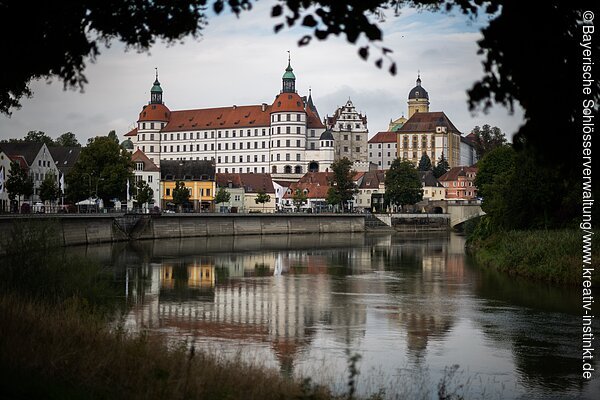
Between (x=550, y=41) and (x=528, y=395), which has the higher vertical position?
(x=550, y=41)

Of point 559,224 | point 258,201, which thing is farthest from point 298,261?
point 258,201

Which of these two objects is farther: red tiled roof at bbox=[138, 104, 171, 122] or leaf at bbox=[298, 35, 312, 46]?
red tiled roof at bbox=[138, 104, 171, 122]

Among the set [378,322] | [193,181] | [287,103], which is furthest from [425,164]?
[378,322]

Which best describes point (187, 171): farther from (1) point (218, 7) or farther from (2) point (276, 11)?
(2) point (276, 11)

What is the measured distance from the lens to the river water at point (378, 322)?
1855 cm

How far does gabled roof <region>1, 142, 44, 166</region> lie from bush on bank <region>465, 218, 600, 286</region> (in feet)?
208

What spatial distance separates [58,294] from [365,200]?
12436cm

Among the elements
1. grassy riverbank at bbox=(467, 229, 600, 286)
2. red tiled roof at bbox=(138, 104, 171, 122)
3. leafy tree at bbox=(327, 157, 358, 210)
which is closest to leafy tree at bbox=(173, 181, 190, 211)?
leafy tree at bbox=(327, 157, 358, 210)

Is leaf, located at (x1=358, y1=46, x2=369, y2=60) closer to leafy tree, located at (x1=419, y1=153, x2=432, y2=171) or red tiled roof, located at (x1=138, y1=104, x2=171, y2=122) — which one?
leafy tree, located at (x1=419, y1=153, x2=432, y2=171)

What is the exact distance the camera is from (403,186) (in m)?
121

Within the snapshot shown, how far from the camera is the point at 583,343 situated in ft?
74.6

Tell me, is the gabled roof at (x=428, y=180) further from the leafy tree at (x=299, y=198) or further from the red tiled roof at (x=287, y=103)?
the red tiled roof at (x=287, y=103)

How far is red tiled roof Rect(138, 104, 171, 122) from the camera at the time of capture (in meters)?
186

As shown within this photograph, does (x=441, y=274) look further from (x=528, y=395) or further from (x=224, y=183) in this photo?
(x=224, y=183)
